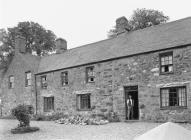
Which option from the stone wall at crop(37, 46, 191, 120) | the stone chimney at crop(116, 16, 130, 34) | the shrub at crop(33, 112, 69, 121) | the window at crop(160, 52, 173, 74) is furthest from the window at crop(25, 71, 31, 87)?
the window at crop(160, 52, 173, 74)

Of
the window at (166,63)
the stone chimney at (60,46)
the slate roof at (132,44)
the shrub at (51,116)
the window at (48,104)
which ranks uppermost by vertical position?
the stone chimney at (60,46)

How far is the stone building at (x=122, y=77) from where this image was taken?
16.5 m

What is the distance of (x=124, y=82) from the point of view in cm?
1889

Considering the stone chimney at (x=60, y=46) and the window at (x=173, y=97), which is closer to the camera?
the window at (x=173, y=97)

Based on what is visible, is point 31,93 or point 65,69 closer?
point 65,69

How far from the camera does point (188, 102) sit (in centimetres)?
1573

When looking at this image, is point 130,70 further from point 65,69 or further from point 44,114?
point 44,114

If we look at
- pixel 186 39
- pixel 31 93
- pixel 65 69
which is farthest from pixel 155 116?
pixel 31 93

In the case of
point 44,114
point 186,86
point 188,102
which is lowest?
point 44,114

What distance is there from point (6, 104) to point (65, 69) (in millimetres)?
10953

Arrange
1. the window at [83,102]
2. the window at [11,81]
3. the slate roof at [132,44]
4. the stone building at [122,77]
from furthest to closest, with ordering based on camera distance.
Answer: the window at [11,81]
the window at [83,102]
the slate roof at [132,44]
the stone building at [122,77]

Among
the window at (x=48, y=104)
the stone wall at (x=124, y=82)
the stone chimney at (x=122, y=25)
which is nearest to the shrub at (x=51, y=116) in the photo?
the stone wall at (x=124, y=82)

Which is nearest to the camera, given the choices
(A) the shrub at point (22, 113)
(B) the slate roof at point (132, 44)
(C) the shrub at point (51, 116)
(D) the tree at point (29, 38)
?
(A) the shrub at point (22, 113)

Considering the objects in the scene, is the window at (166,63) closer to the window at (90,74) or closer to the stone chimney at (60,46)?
the window at (90,74)
